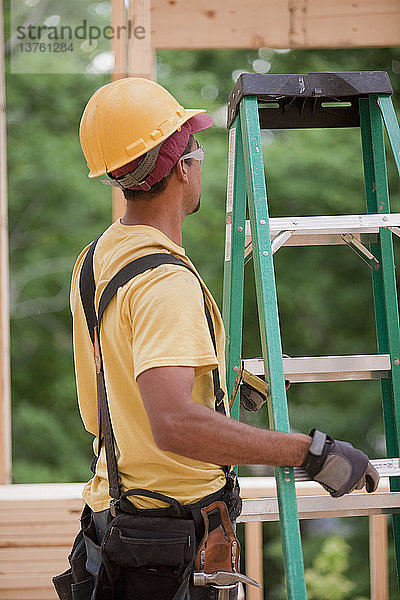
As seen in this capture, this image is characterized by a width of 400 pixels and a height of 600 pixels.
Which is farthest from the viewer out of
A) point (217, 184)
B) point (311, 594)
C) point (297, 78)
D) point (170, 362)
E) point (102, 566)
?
point (217, 184)

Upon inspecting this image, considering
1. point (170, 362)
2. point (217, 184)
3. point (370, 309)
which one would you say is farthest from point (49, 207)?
point (170, 362)

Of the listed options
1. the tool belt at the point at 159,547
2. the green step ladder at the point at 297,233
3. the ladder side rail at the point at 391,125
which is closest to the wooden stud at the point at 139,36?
the green step ladder at the point at 297,233

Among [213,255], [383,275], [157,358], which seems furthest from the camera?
[213,255]

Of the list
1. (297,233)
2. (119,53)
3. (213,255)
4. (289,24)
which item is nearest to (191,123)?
(297,233)

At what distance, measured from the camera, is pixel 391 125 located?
1729 millimetres

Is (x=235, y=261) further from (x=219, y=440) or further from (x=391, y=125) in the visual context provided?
(x=219, y=440)

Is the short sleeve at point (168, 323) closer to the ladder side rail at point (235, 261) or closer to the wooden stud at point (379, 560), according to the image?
the ladder side rail at point (235, 261)

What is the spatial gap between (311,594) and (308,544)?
31.9 inches

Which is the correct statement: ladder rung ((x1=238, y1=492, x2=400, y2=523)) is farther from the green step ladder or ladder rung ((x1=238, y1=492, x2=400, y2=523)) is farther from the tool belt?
the tool belt

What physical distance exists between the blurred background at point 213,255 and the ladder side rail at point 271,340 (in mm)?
5221

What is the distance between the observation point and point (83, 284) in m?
1.54

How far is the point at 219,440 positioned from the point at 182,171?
0.54 m

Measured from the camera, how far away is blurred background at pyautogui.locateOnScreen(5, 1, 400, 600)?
6949mm

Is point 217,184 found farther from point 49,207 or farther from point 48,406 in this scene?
point 48,406
